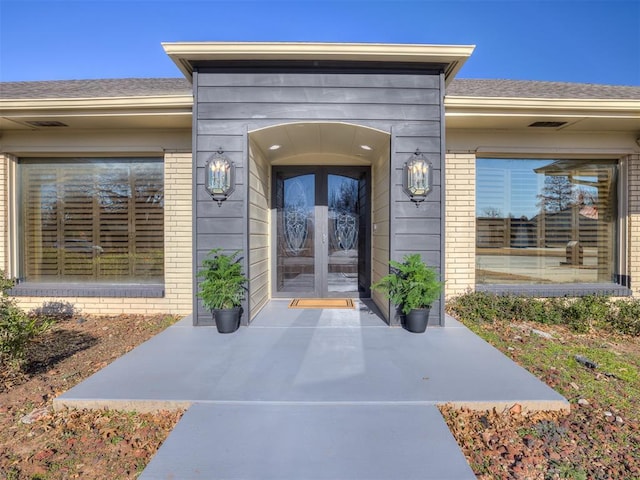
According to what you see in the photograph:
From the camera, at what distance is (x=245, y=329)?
4.02 meters

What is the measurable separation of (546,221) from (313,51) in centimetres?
447

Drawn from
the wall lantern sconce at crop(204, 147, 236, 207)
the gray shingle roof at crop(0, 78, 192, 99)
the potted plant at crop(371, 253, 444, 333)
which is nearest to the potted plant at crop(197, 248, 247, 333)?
the wall lantern sconce at crop(204, 147, 236, 207)

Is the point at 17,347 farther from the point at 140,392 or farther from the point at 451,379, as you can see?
the point at 451,379

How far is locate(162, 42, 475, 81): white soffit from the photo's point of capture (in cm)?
381

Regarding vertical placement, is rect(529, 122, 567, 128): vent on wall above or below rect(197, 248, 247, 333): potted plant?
above

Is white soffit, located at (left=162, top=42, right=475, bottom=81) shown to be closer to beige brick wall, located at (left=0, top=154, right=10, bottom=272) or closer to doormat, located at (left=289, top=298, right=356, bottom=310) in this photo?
doormat, located at (left=289, top=298, right=356, bottom=310)

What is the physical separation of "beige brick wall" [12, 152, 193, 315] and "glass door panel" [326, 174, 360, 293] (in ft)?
7.43

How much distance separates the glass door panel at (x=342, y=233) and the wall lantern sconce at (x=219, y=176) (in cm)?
216

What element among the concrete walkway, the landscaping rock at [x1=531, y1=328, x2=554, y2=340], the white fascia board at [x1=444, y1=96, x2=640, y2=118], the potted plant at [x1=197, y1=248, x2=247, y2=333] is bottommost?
the landscaping rock at [x1=531, y1=328, x2=554, y2=340]

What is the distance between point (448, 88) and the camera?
5977 mm

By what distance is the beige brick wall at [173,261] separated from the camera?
17.2 ft

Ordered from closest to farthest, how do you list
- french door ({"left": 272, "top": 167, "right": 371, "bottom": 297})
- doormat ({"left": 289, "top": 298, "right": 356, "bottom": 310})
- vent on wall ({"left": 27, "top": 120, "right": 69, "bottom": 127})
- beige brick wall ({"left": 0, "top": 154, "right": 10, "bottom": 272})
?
vent on wall ({"left": 27, "top": 120, "right": 69, "bottom": 127}) < doormat ({"left": 289, "top": 298, "right": 356, "bottom": 310}) < beige brick wall ({"left": 0, "top": 154, "right": 10, "bottom": 272}) < french door ({"left": 272, "top": 167, "right": 371, "bottom": 297})

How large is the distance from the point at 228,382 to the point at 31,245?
4.92m

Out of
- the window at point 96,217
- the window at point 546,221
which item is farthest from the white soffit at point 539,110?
the window at point 96,217
